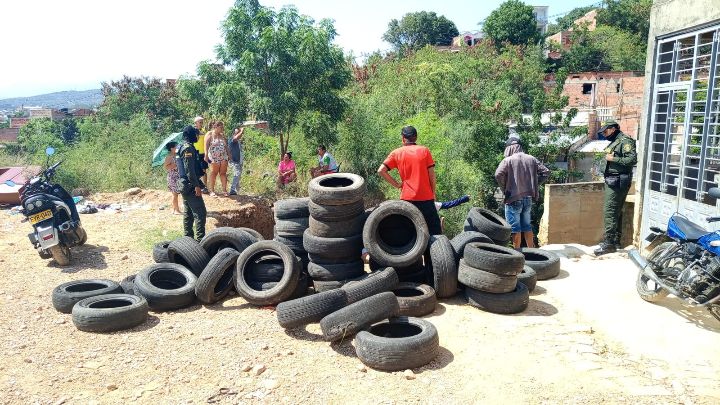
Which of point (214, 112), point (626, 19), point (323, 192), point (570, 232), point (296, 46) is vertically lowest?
point (570, 232)

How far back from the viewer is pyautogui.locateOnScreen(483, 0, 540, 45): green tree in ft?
173

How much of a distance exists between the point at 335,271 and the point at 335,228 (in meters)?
0.53

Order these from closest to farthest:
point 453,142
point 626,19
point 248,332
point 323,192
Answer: point 248,332
point 323,192
point 453,142
point 626,19

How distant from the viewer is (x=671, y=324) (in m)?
5.71

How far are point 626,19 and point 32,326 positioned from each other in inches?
2462

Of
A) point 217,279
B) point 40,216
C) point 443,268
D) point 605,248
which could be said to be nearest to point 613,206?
point 605,248

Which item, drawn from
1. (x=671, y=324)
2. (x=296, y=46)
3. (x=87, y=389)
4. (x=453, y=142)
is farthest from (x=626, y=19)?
(x=87, y=389)

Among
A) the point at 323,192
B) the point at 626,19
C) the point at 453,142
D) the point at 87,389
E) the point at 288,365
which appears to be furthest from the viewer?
the point at 626,19

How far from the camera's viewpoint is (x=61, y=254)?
799cm

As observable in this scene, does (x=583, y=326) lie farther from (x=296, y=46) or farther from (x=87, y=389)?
(x=296, y=46)

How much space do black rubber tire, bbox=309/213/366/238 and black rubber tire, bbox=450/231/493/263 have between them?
1245 millimetres

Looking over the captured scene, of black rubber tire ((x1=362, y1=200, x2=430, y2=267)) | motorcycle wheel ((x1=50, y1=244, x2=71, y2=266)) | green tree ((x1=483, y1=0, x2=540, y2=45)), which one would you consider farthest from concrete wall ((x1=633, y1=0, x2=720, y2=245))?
green tree ((x1=483, y1=0, x2=540, y2=45))

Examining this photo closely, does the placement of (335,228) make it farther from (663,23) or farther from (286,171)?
(286,171)

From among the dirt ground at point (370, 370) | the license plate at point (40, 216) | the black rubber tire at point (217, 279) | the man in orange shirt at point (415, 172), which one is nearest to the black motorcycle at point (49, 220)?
the license plate at point (40, 216)
